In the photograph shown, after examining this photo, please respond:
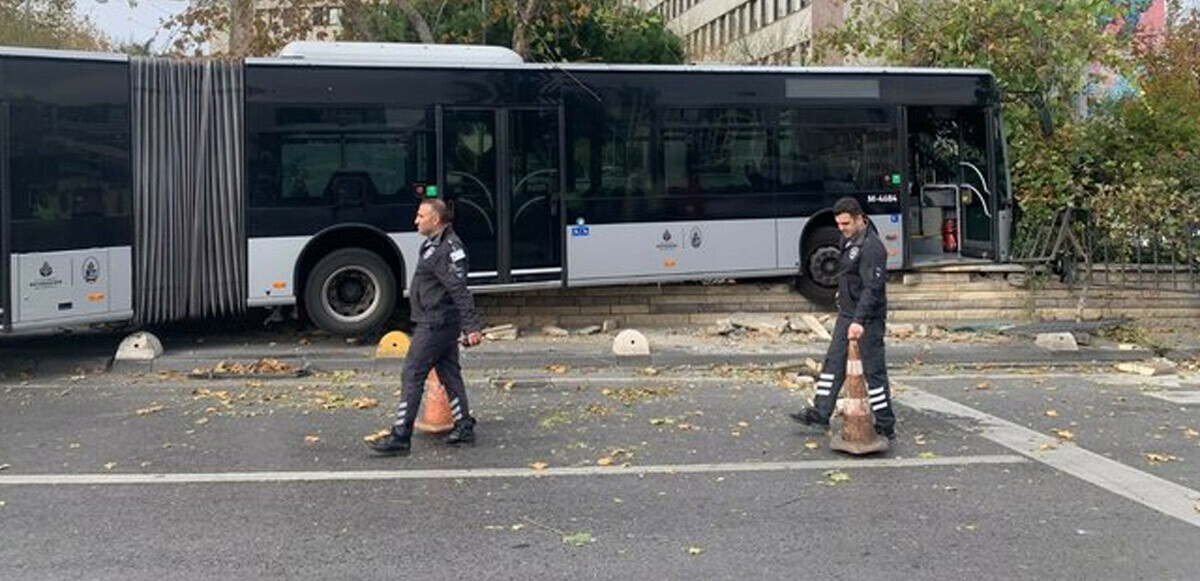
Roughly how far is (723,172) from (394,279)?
4.01 m

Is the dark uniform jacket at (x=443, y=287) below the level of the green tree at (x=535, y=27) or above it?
below

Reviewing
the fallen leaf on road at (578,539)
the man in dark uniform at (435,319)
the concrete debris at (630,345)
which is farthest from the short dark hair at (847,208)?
the concrete debris at (630,345)

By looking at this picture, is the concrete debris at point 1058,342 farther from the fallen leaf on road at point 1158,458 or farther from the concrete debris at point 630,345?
the fallen leaf on road at point 1158,458

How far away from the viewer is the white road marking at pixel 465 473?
6621 mm

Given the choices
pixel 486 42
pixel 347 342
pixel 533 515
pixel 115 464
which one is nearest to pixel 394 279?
pixel 347 342

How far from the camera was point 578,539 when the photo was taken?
5.44 meters

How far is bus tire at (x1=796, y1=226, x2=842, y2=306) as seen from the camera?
44.1 feet

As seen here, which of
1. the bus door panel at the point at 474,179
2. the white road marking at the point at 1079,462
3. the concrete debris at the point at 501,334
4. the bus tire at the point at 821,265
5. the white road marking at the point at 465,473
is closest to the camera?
the white road marking at the point at 1079,462

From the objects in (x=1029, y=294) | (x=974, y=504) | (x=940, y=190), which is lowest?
(x=974, y=504)

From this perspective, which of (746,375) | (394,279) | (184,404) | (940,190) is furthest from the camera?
(940,190)

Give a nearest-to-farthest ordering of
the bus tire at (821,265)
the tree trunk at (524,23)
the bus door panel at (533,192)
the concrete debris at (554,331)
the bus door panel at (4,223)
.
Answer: the bus door panel at (4,223) → the bus door panel at (533,192) → the concrete debris at (554,331) → the bus tire at (821,265) → the tree trunk at (524,23)

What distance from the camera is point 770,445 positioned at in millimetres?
7645

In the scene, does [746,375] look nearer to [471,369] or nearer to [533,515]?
[471,369]

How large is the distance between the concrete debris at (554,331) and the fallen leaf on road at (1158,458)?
22.9ft
